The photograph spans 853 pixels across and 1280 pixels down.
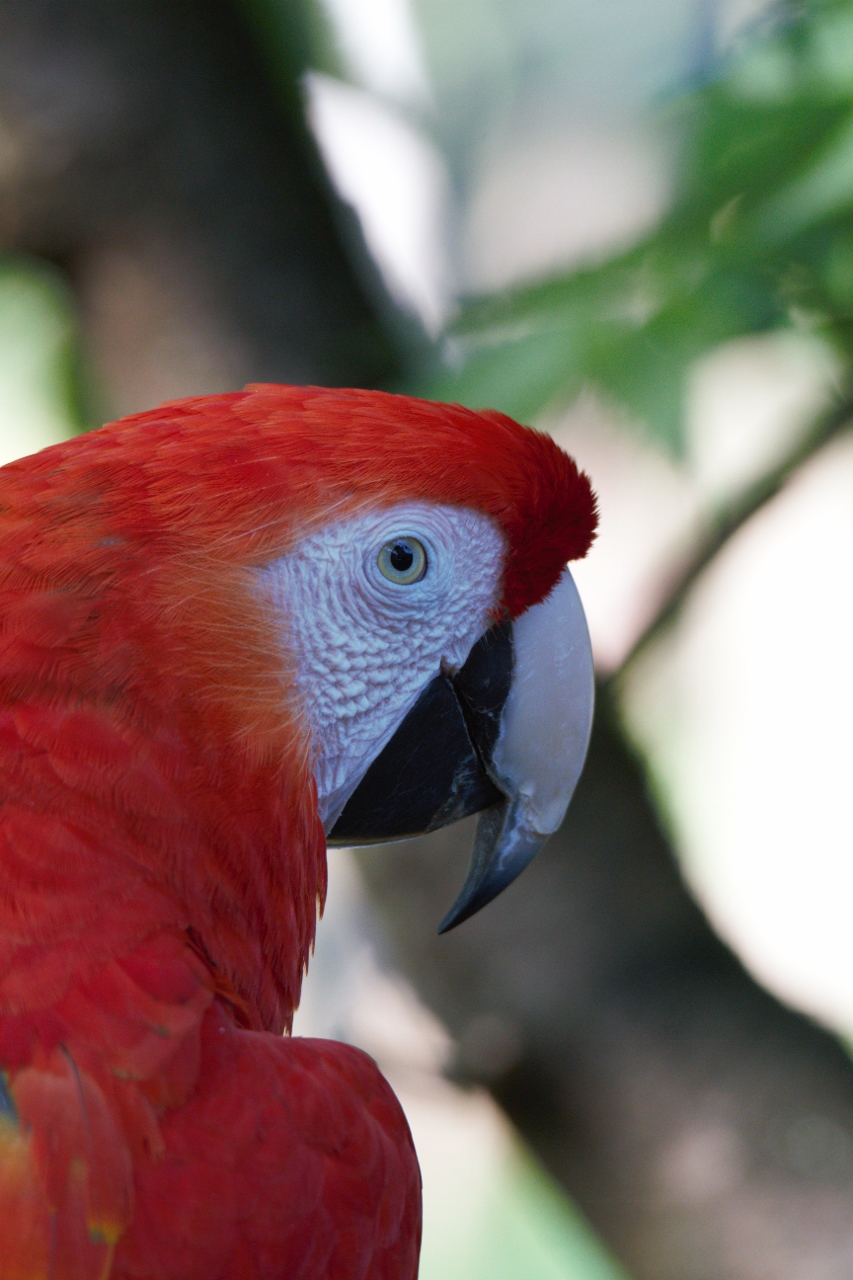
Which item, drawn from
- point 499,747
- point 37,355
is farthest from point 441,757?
point 37,355

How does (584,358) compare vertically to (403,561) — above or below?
above

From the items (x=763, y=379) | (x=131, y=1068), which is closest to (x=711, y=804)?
(x=763, y=379)

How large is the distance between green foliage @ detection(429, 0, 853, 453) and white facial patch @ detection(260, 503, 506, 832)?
0.16 metres

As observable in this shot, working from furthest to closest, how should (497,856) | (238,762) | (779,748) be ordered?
1. (779,748)
2. (497,856)
3. (238,762)

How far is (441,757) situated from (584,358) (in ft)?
0.84

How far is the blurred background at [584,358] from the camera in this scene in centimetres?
64

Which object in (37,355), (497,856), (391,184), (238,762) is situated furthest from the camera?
(391,184)

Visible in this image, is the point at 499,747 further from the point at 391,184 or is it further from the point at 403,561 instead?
the point at 391,184

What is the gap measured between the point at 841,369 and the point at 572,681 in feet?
1.08

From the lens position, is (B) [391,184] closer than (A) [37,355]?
No

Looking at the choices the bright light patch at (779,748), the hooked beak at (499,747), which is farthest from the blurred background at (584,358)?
the bright light patch at (779,748)

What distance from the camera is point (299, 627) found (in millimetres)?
497

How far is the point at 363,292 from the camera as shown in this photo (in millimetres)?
885

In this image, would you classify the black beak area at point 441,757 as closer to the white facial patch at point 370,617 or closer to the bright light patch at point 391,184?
the white facial patch at point 370,617
